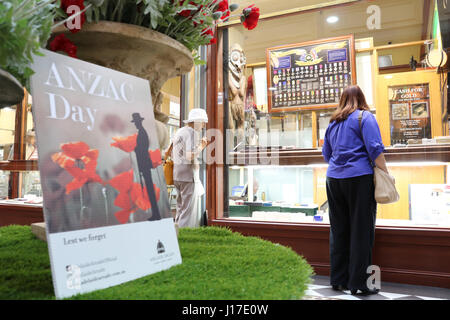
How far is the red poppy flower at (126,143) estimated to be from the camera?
0.74m

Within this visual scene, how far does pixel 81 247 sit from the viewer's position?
1.97ft

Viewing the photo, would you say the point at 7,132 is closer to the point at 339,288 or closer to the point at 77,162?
the point at 339,288

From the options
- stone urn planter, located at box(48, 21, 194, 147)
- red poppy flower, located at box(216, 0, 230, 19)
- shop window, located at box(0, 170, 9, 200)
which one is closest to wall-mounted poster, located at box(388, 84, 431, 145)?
red poppy flower, located at box(216, 0, 230, 19)

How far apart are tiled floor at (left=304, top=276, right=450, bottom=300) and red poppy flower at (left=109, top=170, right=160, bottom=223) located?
1.65 metres

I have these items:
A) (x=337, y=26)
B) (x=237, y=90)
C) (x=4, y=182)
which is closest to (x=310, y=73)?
(x=337, y=26)

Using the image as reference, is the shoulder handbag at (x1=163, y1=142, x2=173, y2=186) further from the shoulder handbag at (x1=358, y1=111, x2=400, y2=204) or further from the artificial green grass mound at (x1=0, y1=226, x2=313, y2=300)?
the artificial green grass mound at (x1=0, y1=226, x2=313, y2=300)

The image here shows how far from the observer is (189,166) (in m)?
3.10

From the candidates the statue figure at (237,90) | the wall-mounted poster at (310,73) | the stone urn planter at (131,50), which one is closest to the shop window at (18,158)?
the statue figure at (237,90)

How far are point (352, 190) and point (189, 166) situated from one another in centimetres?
146

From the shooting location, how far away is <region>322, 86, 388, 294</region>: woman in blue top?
83.4 inches

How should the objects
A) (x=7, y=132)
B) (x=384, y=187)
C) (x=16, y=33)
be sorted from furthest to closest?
(x=7, y=132) < (x=384, y=187) < (x=16, y=33)

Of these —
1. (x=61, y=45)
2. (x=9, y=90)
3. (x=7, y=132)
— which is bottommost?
(x=9, y=90)

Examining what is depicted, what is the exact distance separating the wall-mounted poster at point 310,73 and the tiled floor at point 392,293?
5.71ft

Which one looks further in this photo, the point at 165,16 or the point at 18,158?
the point at 18,158
